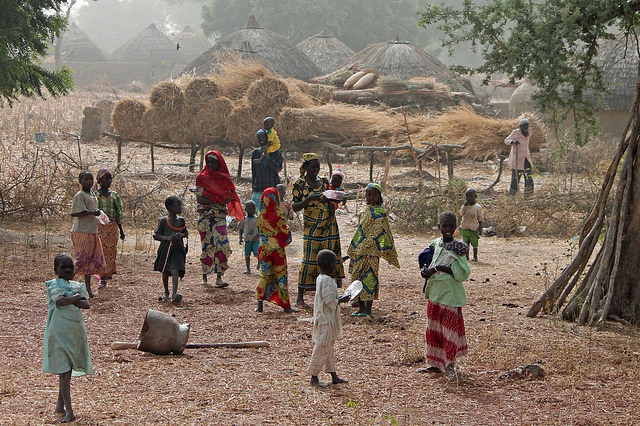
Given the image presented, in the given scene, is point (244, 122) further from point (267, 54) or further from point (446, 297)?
point (267, 54)

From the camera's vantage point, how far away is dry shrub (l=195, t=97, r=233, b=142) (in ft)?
58.6

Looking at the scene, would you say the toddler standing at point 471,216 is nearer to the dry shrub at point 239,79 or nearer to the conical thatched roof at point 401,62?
the dry shrub at point 239,79

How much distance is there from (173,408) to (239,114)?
13.0 meters

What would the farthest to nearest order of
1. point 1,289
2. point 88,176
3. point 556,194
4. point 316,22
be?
point 316,22 < point 556,194 < point 1,289 < point 88,176

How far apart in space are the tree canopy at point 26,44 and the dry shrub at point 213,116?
5.87 metres

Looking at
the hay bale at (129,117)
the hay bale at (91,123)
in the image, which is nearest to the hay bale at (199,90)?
the hay bale at (129,117)

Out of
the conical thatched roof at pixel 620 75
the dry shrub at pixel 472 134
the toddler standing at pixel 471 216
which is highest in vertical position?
the conical thatched roof at pixel 620 75

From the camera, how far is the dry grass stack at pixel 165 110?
1800 cm

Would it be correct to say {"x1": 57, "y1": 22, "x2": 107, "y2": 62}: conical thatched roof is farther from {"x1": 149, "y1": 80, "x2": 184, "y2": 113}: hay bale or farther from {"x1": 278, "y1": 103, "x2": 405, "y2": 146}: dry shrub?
{"x1": 278, "y1": 103, "x2": 405, "y2": 146}: dry shrub

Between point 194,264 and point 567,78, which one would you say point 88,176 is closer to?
point 194,264

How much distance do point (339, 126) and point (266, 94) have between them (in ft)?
5.55

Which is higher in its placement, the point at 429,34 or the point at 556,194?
the point at 429,34

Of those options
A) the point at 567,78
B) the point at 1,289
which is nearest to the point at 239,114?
the point at 1,289

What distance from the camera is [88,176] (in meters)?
8.05
